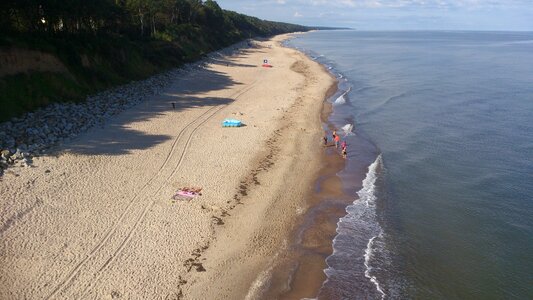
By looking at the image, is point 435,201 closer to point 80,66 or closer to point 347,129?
point 347,129

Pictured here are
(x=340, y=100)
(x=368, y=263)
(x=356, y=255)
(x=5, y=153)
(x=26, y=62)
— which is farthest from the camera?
(x=340, y=100)

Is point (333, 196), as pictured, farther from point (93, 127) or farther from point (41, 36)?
point (41, 36)

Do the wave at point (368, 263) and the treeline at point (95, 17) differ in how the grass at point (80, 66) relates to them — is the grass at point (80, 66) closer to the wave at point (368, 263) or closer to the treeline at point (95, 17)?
the treeline at point (95, 17)

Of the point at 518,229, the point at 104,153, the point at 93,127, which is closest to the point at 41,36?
the point at 93,127

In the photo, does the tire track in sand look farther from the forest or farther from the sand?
the forest

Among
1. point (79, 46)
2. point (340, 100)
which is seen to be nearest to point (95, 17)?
point (79, 46)

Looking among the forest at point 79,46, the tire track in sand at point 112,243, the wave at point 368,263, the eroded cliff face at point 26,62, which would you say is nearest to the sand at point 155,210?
the tire track in sand at point 112,243

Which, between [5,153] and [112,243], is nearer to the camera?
[112,243]
